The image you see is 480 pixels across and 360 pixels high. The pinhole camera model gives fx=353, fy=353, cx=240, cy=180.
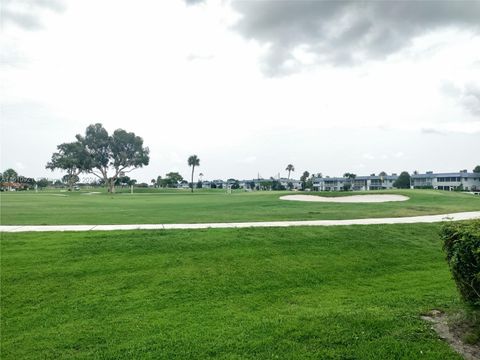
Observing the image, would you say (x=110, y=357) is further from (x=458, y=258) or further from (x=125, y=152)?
(x=125, y=152)

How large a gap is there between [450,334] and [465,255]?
1.18 m

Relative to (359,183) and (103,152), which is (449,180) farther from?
(103,152)

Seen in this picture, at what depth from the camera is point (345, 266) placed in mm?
7656

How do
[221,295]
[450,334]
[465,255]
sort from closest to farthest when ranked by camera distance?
[465,255] < [450,334] < [221,295]

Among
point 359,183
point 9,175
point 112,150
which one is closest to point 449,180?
point 359,183

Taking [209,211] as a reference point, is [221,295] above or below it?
below

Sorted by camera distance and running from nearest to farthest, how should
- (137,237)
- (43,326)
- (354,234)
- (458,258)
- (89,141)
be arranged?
(458,258), (43,326), (137,237), (354,234), (89,141)

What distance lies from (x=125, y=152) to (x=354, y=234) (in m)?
75.6

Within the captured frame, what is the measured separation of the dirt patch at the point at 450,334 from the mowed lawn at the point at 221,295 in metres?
0.13

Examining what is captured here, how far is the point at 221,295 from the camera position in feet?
19.6

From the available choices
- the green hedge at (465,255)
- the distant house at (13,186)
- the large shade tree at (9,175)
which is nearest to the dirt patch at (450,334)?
the green hedge at (465,255)

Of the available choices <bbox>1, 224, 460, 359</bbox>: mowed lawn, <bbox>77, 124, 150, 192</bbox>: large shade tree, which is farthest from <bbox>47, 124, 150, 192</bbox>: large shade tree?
<bbox>1, 224, 460, 359</bbox>: mowed lawn

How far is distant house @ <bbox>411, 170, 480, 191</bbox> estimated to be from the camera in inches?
3465

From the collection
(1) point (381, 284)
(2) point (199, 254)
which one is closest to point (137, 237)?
(2) point (199, 254)
